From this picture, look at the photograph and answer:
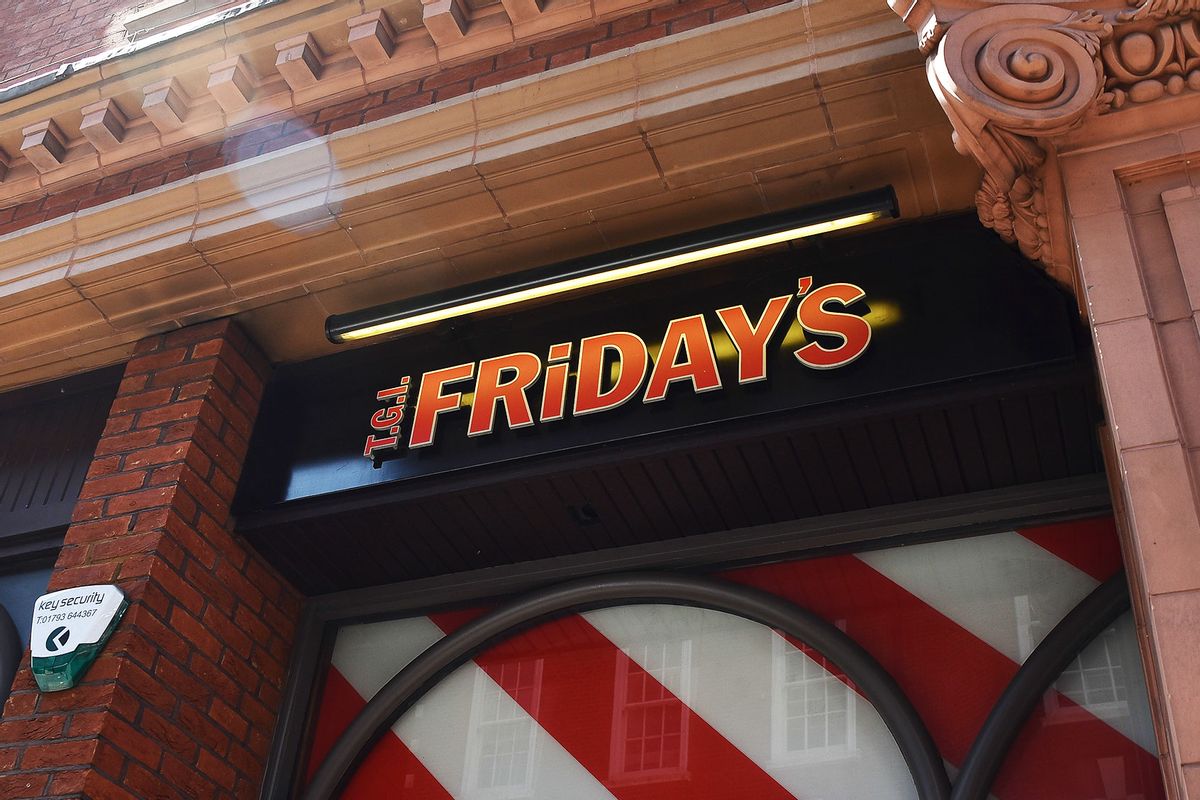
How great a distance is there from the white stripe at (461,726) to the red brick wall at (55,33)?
4073 mm

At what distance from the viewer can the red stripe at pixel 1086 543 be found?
4246 mm

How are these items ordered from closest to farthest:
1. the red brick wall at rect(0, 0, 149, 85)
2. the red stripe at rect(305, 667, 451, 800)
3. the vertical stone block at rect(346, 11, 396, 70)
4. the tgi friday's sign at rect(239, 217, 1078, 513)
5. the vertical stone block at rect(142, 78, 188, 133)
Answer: the tgi friday's sign at rect(239, 217, 1078, 513) → the red stripe at rect(305, 667, 451, 800) → the vertical stone block at rect(346, 11, 396, 70) → the vertical stone block at rect(142, 78, 188, 133) → the red brick wall at rect(0, 0, 149, 85)

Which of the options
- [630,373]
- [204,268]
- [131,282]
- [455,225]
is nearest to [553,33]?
[455,225]

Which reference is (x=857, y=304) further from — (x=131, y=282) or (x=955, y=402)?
(x=131, y=282)

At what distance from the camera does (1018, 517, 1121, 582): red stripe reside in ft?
13.9

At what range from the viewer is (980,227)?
4688mm

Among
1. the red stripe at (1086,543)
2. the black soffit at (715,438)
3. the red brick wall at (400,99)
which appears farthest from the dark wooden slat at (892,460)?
the red brick wall at (400,99)

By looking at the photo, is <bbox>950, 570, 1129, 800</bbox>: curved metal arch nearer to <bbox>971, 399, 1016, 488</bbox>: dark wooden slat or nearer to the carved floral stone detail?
<bbox>971, 399, 1016, 488</bbox>: dark wooden slat

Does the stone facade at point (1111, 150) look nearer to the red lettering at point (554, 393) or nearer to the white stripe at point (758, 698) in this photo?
the white stripe at point (758, 698)

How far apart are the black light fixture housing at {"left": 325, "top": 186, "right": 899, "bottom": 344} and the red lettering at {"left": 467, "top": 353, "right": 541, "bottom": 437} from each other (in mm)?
248

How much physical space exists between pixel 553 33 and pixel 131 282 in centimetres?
219

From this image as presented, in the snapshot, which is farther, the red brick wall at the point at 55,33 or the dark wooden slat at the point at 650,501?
the red brick wall at the point at 55,33

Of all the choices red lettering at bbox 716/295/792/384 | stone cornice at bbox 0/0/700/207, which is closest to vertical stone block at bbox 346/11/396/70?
stone cornice at bbox 0/0/700/207

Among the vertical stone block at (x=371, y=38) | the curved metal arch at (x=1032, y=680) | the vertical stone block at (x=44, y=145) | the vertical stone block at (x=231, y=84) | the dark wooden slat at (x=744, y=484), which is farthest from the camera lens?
the vertical stone block at (x=44, y=145)
